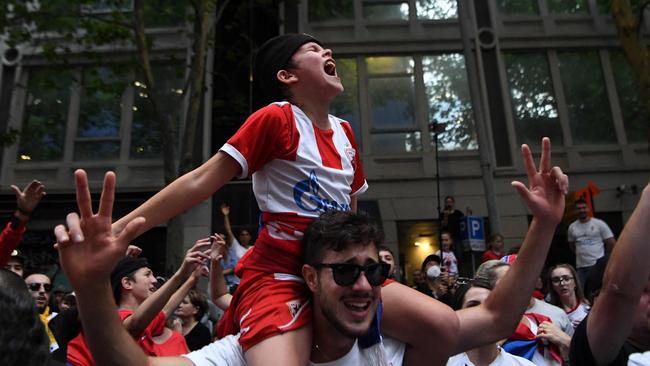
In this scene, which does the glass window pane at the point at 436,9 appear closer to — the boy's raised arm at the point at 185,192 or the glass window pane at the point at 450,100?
the glass window pane at the point at 450,100

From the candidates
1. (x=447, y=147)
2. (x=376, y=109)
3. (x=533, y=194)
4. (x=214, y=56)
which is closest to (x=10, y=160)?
(x=214, y=56)

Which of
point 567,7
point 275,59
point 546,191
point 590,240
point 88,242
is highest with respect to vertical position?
point 567,7

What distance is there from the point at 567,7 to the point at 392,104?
6.19 meters

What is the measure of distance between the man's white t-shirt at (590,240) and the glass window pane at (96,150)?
1233 centimetres

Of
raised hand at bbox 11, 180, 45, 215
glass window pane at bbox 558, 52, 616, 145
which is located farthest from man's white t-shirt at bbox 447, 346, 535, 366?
glass window pane at bbox 558, 52, 616, 145

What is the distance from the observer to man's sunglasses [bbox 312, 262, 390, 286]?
95.9 inches

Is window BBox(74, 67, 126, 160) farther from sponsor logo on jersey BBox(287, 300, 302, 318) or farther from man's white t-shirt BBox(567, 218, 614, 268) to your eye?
sponsor logo on jersey BBox(287, 300, 302, 318)

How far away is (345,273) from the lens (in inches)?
96.5

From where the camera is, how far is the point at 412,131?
16625mm

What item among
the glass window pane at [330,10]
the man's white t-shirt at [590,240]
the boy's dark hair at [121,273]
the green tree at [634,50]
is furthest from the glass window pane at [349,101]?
the boy's dark hair at [121,273]

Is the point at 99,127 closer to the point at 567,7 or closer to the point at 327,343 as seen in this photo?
the point at 567,7

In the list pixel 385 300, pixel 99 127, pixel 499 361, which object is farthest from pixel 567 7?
pixel 385 300

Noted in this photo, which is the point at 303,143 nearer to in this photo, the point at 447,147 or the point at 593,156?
the point at 447,147

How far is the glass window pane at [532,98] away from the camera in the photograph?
16828mm
